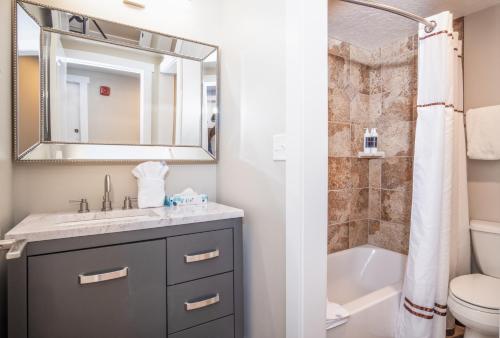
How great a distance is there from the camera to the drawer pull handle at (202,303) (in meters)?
1.25

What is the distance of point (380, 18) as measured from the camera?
2100 mm

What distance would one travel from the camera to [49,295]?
3.25 ft

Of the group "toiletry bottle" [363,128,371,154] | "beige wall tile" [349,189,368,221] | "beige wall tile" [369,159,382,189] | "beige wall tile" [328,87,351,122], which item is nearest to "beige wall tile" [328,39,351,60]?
"beige wall tile" [328,87,351,122]

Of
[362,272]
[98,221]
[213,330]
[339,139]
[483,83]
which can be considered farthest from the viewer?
[362,272]

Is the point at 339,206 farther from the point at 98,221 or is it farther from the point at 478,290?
the point at 98,221

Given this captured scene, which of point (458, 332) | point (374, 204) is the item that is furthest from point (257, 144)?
point (458, 332)

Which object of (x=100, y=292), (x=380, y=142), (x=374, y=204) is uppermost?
(x=380, y=142)

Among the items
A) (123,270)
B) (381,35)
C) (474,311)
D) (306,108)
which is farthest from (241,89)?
(474,311)

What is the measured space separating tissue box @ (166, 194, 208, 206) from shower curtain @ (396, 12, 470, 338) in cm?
136

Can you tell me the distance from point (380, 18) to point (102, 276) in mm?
2437

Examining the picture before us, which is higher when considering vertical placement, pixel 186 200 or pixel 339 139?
pixel 339 139

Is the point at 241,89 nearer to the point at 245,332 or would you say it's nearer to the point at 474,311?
the point at 245,332

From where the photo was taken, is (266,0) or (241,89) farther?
(241,89)

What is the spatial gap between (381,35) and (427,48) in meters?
0.70
